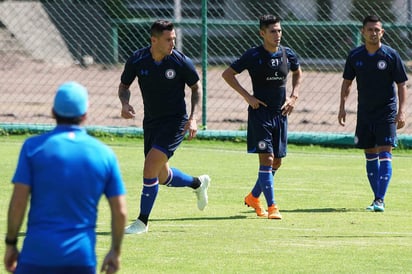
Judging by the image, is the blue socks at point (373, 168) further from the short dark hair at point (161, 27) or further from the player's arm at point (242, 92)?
the short dark hair at point (161, 27)

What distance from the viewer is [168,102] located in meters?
11.4

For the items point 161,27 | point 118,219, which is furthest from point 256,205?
point 118,219

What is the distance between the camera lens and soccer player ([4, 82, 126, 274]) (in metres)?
6.15

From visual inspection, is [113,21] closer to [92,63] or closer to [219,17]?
[92,63]

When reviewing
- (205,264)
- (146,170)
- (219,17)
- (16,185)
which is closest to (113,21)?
(219,17)

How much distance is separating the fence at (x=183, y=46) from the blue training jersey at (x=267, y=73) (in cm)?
650

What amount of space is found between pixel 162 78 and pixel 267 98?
4.52 feet

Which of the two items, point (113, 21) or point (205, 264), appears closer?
point (205, 264)

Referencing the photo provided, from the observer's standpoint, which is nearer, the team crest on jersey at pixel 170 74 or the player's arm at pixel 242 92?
the team crest on jersey at pixel 170 74

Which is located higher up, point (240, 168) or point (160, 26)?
point (160, 26)

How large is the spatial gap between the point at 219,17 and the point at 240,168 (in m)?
14.6

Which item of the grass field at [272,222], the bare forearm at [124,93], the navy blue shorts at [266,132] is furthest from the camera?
the navy blue shorts at [266,132]

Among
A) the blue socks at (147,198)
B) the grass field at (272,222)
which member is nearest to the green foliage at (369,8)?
the grass field at (272,222)

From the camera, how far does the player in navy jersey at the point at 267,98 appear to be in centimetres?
1207
